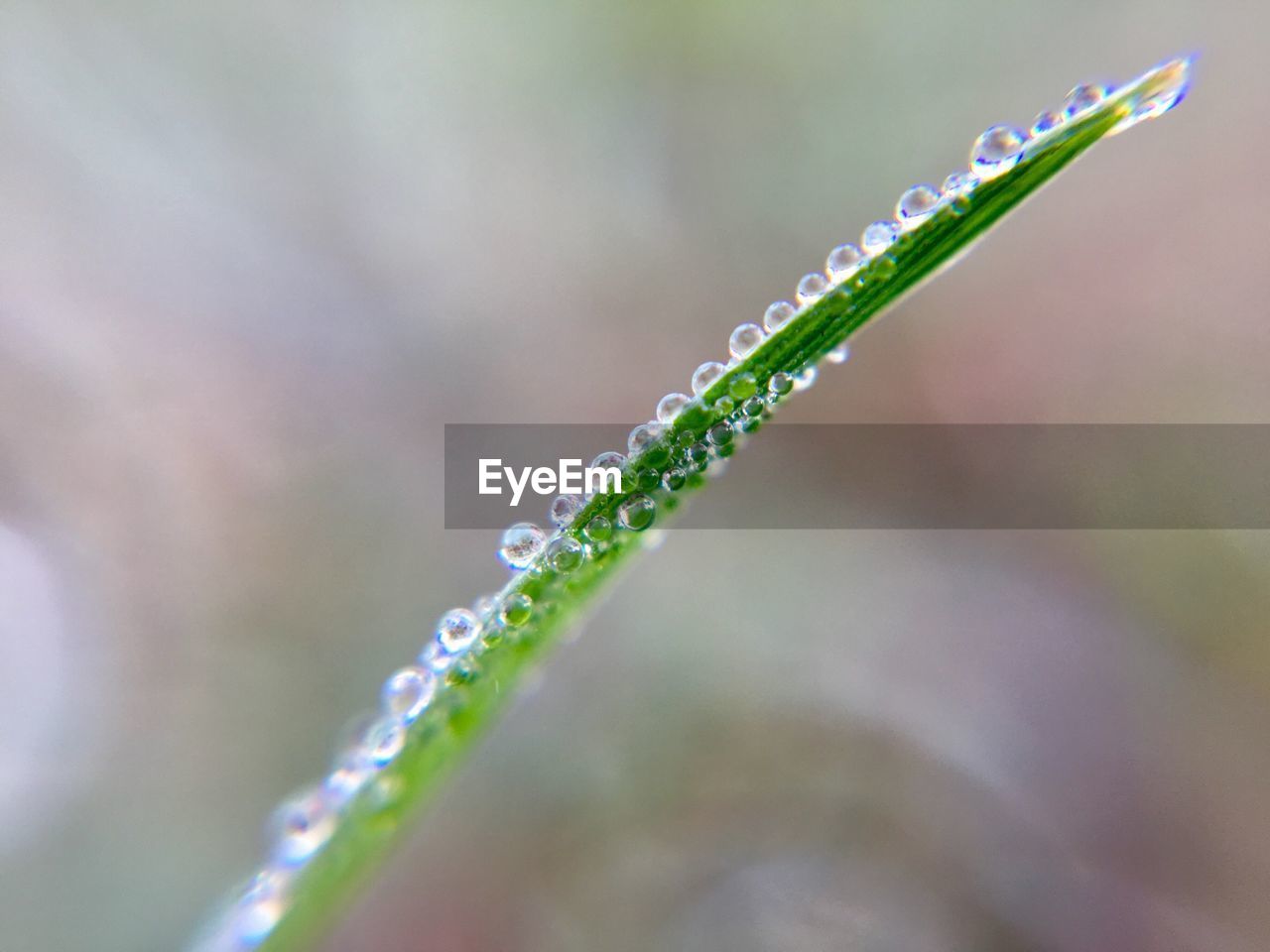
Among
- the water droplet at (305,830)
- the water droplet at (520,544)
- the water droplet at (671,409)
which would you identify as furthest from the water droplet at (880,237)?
the water droplet at (305,830)

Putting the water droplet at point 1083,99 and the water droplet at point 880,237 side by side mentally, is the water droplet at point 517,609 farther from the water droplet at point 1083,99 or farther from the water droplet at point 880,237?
the water droplet at point 1083,99

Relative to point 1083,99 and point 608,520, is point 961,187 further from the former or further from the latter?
point 608,520

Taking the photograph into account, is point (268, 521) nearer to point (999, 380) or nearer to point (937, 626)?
point (937, 626)

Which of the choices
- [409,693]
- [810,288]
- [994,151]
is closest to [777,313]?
[810,288]

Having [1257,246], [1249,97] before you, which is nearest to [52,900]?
[1257,246]

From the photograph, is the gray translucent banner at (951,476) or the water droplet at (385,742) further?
the gray translucent banner at (951,476)

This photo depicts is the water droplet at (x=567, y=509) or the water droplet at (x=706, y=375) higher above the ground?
the water droplet at (x=706, y=375)
